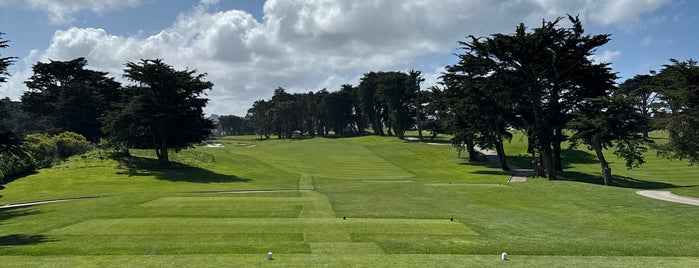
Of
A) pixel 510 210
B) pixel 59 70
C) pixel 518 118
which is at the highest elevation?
pixel 59 70

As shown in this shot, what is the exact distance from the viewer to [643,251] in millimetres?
13672

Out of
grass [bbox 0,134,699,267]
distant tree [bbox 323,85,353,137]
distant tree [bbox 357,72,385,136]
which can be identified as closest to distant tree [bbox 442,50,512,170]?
grass [bbox 0,134,699,267]

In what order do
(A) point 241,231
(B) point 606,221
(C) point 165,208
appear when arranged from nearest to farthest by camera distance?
(A) point 241,231 → (B) point 606,221 → (C) point 165,208

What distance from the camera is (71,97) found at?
6681 cm

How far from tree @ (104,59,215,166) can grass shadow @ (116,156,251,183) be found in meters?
1.87

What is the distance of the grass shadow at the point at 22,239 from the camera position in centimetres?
1462

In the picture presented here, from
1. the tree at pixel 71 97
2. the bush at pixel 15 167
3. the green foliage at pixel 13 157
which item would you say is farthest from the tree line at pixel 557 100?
the tree at pixel 71 97

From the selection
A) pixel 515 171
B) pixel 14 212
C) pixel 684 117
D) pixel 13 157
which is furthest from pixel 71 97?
pixel 684 117

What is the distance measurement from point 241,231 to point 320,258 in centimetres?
506

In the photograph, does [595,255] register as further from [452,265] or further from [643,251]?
[452,265]

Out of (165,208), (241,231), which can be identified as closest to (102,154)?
(165,208)

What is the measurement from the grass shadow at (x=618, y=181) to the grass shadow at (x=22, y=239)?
43.1m

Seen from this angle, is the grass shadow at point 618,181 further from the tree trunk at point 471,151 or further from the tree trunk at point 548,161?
the tree trunk at point 471,151

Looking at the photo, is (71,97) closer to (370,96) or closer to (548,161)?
(548,161)
